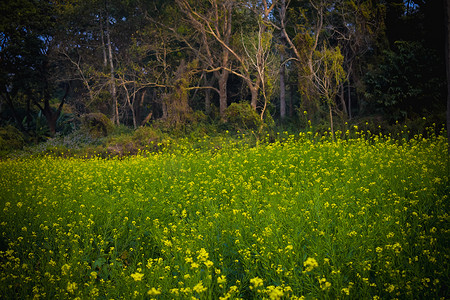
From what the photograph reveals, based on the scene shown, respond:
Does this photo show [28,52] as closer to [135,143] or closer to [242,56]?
[135,143]

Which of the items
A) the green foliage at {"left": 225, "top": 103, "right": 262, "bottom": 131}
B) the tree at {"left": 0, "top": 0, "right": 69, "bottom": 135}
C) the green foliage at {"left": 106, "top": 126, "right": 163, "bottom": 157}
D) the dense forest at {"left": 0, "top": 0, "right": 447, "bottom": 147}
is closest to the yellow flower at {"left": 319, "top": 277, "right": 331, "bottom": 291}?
the dense forest at {"left": 0, "top": 0, "right": 447, "bottom": 147}

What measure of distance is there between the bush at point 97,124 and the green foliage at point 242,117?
7042 mm

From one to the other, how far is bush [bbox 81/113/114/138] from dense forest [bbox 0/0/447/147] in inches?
4.6

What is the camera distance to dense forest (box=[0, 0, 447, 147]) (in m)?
13.5

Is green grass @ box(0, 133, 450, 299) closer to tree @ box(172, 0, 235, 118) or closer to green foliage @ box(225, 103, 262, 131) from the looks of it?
green foliage @ box(225, 103, 262, 131)

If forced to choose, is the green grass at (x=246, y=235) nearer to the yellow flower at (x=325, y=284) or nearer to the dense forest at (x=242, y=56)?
the yellow flower at (x=325, y=284)

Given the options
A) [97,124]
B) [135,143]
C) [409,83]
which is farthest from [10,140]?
[409,83]

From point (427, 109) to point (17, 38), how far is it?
2392 cm

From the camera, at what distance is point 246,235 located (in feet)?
12.6

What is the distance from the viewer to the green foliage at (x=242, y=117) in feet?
52.0

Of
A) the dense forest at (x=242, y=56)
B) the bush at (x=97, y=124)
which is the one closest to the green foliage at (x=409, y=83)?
the dense forest at (x=242, y=56)

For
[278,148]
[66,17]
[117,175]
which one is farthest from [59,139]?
[278,148]

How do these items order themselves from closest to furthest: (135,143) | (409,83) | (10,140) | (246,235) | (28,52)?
1. (246,235)
2. (409,83)
3. (135,143)
4. (10,140)
5. (28,52)

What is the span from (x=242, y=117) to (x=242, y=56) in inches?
124
